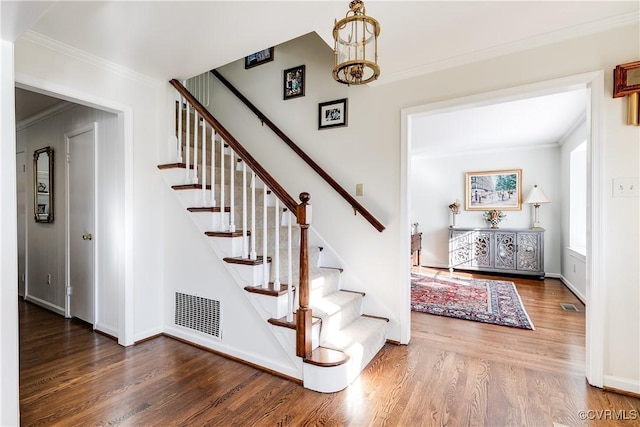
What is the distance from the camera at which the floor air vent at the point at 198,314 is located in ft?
8.52

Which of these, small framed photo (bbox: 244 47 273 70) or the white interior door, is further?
small framed photo (bbox: 244 47 273 70)

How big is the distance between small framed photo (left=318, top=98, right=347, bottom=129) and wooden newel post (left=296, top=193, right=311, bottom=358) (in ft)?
4.20

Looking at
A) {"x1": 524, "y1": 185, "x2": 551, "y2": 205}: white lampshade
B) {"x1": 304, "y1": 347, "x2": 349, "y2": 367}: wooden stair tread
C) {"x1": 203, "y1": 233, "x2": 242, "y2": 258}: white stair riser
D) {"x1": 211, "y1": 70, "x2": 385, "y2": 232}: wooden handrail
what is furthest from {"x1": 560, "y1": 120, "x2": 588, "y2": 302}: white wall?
{"x1": 203, "y1": 233, "x2": 242, "y2": 258}: white stair riser

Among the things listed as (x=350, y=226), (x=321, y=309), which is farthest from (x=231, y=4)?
(x=321, y=309)

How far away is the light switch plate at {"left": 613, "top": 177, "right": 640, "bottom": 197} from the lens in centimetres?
191

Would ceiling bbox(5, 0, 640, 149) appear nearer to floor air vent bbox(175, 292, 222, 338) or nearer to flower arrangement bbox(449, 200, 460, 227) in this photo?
floor air vent bbox(175, 292, 222, 338)

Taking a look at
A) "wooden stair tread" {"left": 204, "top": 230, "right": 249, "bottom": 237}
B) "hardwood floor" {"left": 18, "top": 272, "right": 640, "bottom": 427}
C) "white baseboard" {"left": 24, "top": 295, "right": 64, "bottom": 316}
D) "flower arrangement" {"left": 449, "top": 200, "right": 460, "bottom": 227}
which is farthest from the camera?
"flower arrangement" {"left": 449, "top": 200, "right": 460, "bottom": 227}

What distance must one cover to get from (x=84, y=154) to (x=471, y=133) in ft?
16.6

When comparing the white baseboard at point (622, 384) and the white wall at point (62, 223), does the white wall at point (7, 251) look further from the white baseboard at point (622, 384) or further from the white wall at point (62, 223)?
the white baseboard at point (622, 384)

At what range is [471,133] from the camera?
4801mm

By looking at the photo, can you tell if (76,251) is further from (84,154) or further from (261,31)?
(261,31)

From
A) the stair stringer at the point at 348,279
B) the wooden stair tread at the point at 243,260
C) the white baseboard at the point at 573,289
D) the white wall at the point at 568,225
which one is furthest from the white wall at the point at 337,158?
the white wall at the point at 568,225

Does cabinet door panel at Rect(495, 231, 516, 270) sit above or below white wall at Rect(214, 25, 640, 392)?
below

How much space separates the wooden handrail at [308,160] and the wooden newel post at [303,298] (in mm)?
827
